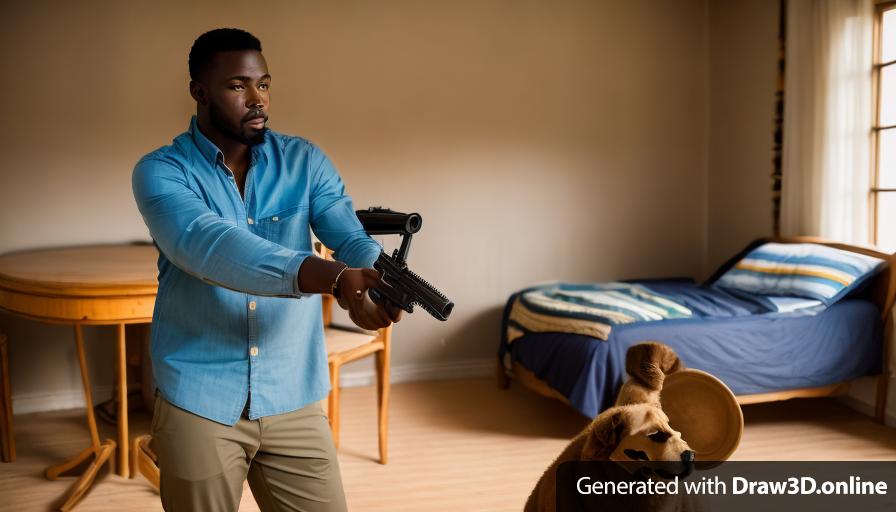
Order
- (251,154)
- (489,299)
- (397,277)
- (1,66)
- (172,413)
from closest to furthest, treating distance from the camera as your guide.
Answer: (397,277), (172,413), (251,154), (1,66), (489,299)

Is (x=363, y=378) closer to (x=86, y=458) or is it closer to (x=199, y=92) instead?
(x=86, y=458)

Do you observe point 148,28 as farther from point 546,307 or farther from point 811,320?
point 811,320

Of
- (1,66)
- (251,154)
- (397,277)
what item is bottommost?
(397,277)

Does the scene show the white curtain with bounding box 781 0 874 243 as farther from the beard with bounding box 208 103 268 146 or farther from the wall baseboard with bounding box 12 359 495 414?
the beard with bounding box 208 103 268 146

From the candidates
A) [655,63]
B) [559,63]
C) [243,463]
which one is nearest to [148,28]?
[559,63]

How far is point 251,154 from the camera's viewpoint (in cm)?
160

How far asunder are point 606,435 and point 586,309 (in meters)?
2.19

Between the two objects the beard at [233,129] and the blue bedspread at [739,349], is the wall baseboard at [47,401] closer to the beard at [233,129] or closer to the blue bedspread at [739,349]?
the blue bedspread at [739,349]

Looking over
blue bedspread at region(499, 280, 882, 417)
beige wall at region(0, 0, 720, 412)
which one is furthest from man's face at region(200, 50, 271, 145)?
beige wall at region(0, 0, 720, 412)

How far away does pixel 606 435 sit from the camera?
166 centimetres

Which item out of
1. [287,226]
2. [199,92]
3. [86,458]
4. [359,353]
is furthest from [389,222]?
[86,458]

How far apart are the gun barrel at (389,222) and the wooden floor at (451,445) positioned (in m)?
1.70

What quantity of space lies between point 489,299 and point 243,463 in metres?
3.41

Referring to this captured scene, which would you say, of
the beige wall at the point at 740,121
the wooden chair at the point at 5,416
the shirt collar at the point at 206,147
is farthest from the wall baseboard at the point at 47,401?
the beige wall at the point at 740,121
